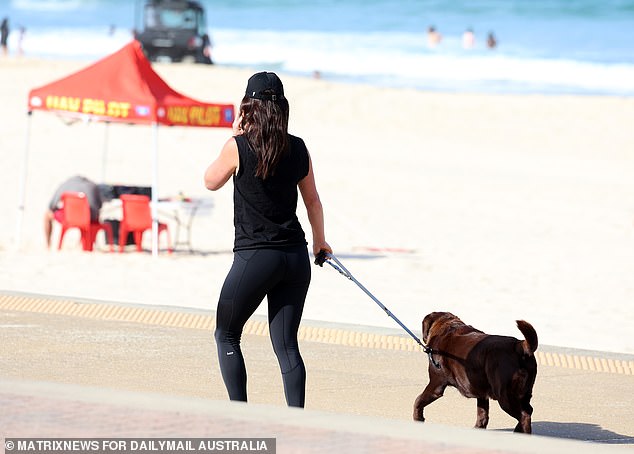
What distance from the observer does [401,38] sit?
54.3 m

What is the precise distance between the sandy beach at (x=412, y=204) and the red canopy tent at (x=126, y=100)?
1.31 metres

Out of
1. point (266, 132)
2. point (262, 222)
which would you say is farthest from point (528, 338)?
point (266, 132)

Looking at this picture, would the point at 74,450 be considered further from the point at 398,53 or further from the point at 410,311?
the point at 398,53

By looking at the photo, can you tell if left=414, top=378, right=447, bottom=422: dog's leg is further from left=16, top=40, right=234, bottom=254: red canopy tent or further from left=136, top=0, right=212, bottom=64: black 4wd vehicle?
left=136, top=0, right=212, bottom=64: black 4wd vehicle

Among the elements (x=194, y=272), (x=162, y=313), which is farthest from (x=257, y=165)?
(x=194, y=272)

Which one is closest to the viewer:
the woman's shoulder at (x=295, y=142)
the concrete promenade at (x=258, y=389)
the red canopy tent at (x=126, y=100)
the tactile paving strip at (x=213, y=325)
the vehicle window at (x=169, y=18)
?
the concrete promenade at (x=258, y=389)

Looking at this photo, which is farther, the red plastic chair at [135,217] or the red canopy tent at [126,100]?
the red plastic chair at [135,217]

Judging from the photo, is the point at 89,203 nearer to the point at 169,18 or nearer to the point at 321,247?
the point at 321,247

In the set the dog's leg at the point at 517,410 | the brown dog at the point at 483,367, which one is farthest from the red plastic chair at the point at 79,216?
the dog's leg at the point at 517,410

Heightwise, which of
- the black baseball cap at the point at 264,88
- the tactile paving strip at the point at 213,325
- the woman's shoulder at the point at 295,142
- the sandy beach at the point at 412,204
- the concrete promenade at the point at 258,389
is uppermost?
the black baseball cap at the point at 264,88

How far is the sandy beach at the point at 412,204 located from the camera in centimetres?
931

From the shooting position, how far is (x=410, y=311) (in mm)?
8781

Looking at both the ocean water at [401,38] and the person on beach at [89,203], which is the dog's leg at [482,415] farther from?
the ocean water at [401,38]

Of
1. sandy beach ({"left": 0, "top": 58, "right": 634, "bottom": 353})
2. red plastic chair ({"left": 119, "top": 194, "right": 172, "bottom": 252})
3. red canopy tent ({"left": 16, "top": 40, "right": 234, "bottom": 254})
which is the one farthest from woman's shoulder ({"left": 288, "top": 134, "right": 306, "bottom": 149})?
red plastic chair ({"left": 119, "top": 194, "right": 172, "bottom": 252})
